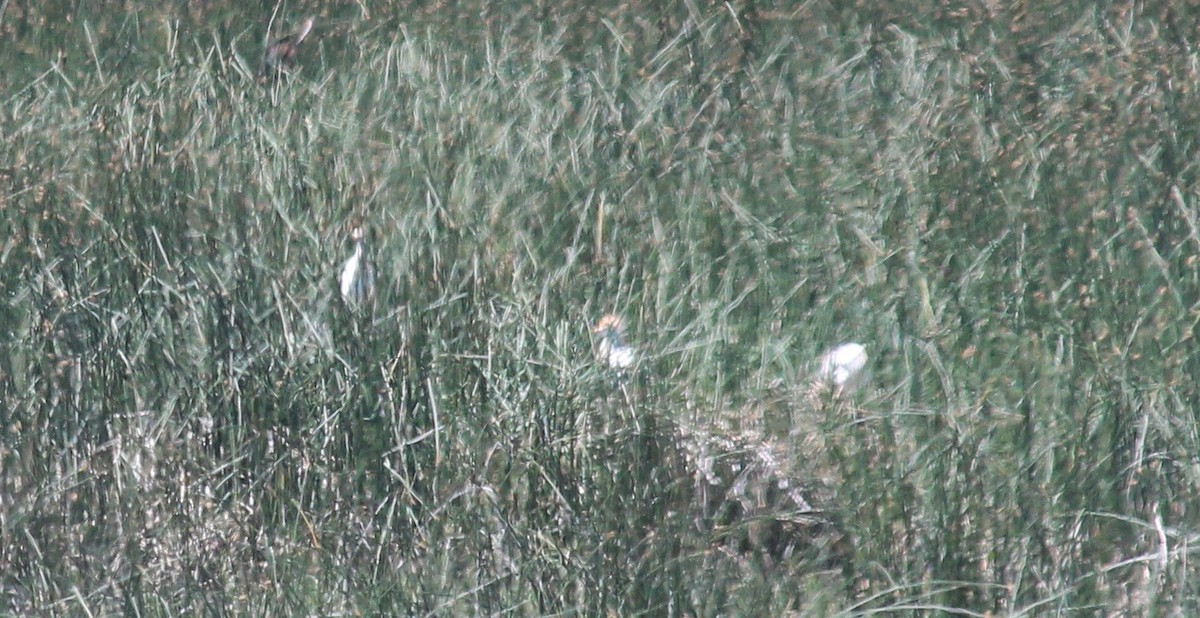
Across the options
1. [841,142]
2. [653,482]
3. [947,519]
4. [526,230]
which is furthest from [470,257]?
[947,519]

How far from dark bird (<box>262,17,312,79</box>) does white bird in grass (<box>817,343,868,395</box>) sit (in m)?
0.96

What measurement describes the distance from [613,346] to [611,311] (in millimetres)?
65

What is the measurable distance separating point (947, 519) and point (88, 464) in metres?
1.21

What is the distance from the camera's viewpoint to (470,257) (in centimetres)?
203

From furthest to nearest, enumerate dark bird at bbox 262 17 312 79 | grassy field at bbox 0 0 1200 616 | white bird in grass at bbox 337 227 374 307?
dark bird at bbox 262 17 312 79
white bird in grass at bbox 337 227 374 307
grassy field at bbox 0 0 1200 616

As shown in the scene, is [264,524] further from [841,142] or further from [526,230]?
[841,142]

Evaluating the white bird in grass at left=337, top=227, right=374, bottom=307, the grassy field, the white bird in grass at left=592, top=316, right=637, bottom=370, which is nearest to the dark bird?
the grassy field

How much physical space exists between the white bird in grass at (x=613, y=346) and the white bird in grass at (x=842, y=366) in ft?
0.90

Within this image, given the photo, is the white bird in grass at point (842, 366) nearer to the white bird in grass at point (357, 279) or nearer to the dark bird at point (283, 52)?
the white bird in grass at point (357, 279)

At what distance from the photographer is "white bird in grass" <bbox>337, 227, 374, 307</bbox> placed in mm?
2004

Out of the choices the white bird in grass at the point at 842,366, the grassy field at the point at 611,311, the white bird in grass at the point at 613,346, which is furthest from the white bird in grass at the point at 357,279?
the white bird in grass at the point at 842,366

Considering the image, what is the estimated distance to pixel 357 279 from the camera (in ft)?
6.64

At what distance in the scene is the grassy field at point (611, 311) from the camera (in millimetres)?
1883

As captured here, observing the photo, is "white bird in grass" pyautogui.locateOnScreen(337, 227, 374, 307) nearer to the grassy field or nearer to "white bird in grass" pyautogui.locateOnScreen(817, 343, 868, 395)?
the grassy field
